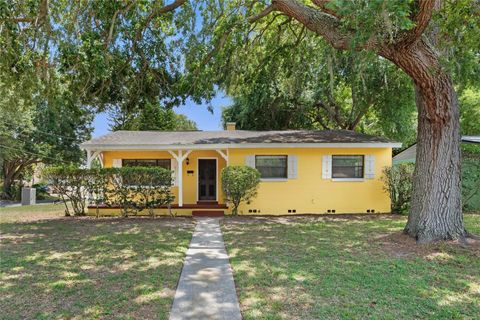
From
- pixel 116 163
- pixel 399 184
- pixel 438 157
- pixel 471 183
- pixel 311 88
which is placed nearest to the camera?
pixel 438 157

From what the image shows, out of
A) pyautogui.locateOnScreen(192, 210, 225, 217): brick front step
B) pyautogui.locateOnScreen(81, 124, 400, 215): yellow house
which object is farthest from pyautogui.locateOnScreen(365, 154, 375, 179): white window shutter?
pyautogui.locateOnScreen(192, 210, 225, 217): brick front step

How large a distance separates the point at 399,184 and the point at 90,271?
1073 cm

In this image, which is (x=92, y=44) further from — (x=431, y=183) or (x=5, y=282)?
(x=431, y=183)

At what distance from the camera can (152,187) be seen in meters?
10.7

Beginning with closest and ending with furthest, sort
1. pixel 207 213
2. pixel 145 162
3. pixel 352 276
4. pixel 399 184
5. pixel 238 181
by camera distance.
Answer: pixel 352 276, pixel 238 181, pixel 399 184, pixel 207 213, pixel 145 162

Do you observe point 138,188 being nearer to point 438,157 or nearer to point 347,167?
point 347,167

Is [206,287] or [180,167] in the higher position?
[180,167]

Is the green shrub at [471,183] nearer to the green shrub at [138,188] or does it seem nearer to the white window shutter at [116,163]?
the green shrub at [138,188]

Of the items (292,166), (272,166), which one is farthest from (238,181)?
(292,166)

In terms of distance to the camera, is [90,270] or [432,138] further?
[432,138]

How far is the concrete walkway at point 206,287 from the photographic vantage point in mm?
3609

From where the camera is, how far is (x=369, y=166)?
12.1 metres

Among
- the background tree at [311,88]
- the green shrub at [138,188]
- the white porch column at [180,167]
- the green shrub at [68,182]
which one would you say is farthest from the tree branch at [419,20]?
the green shrub at [68,182]

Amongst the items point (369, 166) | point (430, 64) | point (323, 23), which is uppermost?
point (323, 23)
